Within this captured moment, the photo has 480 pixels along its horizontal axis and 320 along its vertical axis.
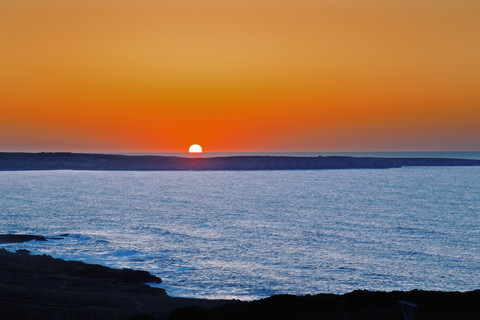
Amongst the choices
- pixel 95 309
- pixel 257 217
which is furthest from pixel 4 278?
pixel 257 217

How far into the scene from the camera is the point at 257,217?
77.9m

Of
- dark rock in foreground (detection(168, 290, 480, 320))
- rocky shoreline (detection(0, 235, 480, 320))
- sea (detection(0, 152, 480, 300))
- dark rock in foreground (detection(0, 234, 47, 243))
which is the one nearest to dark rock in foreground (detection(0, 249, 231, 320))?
rocky shoreline (detection(0, 235, 480, 320))

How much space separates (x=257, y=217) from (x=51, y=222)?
28.6 metres

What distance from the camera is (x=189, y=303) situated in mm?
31562

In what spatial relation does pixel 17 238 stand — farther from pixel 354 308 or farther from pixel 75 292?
pixel 354 308

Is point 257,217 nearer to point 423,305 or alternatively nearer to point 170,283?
point 170,283

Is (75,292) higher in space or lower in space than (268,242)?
higher

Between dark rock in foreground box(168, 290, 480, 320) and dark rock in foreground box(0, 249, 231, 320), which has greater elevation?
dark rock in foreground box(168, 290, 480, 320)

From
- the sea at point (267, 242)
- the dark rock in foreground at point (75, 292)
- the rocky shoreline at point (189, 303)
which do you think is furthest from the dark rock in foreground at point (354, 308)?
the sea at point (267, 242)

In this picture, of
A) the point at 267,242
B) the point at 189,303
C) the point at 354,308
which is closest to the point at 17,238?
the point at 267,242

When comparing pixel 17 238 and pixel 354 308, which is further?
pixel 17 238

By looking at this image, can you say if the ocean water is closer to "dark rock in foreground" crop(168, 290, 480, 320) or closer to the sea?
the sea

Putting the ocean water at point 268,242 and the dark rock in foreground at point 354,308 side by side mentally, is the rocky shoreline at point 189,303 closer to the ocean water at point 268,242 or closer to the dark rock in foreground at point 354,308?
the dark rock in foreground at point 354,308

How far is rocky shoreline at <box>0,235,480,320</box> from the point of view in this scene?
25.7 metres
